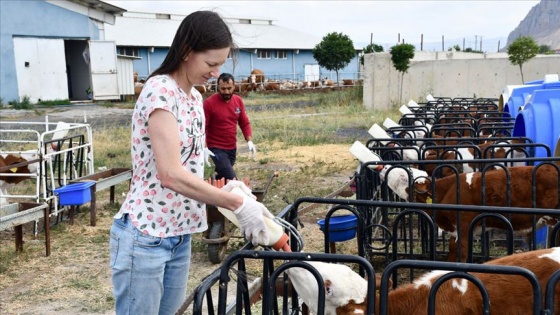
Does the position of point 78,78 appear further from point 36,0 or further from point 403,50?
point 403,50

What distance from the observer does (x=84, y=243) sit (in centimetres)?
702

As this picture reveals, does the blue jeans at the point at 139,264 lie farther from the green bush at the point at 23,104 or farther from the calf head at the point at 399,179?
the green bush at the point at 23,104

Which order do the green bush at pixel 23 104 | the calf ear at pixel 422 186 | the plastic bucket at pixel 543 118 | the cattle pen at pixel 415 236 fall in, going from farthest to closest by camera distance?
the green bush at pixel 23 104 < the plastic bucket at pixel 543 118 < the calf ear at pixel 422 186 < the cattle pen at pixel 415 236

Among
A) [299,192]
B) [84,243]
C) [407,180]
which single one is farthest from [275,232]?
[299,192]

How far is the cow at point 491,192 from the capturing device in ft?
17.1

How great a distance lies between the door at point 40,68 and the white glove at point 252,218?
26.1m

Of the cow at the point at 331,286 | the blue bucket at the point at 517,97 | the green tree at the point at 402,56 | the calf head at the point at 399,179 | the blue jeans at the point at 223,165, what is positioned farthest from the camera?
the green tree at the point at 402,56

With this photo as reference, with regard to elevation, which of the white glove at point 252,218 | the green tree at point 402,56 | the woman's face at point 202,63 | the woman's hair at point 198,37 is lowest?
the white glove at point 252,218

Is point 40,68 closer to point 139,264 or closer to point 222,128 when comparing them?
point 222,128

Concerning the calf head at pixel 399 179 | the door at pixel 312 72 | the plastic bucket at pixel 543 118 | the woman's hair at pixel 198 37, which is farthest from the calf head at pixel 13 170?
the door at pixel 312 72

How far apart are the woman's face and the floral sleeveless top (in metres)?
0.08

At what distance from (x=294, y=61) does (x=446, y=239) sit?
44.9 meters

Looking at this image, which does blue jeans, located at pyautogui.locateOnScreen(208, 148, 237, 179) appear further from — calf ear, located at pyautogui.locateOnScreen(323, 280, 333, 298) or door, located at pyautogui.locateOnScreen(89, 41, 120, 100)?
door, located at pyautogui.locateOnScreen(89, 41, 120, 100)

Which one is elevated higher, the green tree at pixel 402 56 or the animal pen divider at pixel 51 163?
the green tree at pixel 402 56
